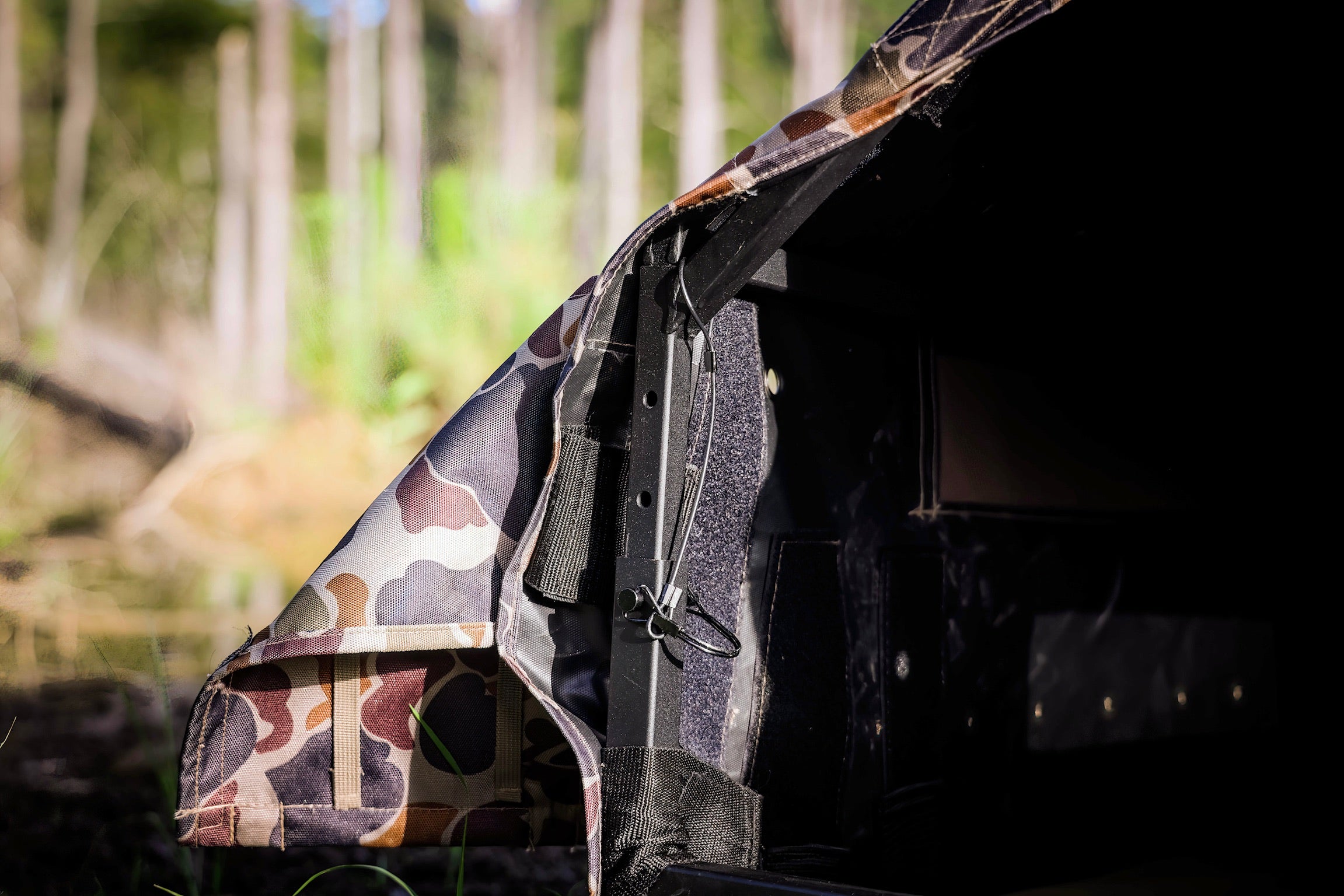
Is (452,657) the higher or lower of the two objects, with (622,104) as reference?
lower

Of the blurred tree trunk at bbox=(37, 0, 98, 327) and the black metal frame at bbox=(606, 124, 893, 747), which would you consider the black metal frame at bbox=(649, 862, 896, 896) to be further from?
the blurred tree trunk at bbox=(37, 0, 98, 327)

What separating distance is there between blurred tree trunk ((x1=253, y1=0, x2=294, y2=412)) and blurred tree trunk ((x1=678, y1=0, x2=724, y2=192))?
5682 mm

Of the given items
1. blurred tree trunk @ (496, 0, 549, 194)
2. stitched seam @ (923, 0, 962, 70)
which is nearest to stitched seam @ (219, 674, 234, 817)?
stitched seam @ (923, 0, 962, 70)

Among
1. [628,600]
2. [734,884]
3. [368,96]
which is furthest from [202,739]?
[368,96]

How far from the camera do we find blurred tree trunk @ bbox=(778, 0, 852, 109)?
39.5 feet

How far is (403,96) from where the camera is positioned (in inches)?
500

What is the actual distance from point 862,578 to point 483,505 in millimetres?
803

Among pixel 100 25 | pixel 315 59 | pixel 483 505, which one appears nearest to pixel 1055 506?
pixel 483 505

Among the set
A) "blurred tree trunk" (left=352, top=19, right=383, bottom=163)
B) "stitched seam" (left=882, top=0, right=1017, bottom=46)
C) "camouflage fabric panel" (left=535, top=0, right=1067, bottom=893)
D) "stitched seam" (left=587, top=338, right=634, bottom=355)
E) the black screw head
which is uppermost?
"blurred tree trunk" (left=352, top=19, right=383, bottom=163)

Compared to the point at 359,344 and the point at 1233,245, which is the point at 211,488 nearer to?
the point at 359,344

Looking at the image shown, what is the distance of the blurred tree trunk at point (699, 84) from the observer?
10.6 metres

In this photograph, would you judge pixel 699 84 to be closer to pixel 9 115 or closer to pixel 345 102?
pixel 345 102

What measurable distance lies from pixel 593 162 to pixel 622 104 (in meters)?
1.03

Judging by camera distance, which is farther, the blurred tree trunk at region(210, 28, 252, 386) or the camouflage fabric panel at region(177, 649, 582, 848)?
the blurred tree trunk at region(210, 28, 252, 386)
